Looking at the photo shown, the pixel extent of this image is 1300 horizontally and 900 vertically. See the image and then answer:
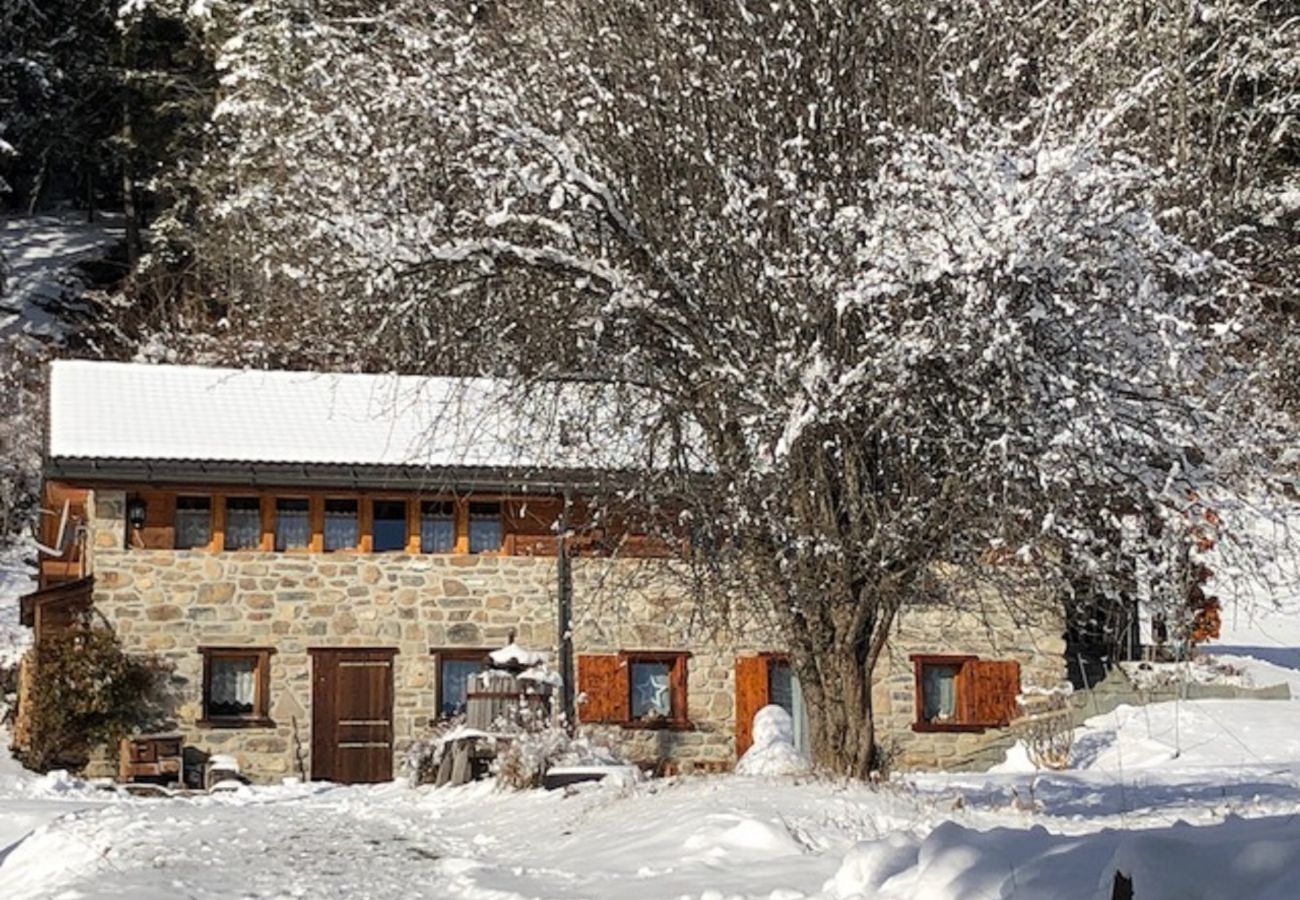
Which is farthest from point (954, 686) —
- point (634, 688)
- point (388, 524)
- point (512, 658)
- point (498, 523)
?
point (388, 524)

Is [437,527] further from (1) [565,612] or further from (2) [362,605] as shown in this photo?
(1) [565,612]

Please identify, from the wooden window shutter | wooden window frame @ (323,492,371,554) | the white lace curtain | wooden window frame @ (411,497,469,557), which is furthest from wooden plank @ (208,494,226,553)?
the wooden window shutter

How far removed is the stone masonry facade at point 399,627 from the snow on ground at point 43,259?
17712 mm

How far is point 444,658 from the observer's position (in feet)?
70.1

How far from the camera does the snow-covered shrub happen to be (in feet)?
48.2

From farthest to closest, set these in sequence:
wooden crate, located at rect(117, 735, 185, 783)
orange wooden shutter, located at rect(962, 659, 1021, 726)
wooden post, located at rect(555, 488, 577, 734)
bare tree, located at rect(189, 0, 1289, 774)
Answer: orange wooden shutter, located at rect(962, 659, 1021, 726)
wooden post, located at rect(555, 488, 577, 734)
wooden crate, located at rect(117, 735, 185, 783)
bare tree, located at rect(189, 0, 1289, 774)

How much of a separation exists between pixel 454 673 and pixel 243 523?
120 inches

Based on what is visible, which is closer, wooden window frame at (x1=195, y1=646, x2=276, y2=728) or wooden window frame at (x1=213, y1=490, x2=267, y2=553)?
wooden window frame at (x1=195, y1=646, x2=276, y2=728)

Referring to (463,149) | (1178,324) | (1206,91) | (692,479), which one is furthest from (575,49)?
(1206,91)

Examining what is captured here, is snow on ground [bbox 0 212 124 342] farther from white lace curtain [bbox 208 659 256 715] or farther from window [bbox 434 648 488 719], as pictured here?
window [bbox 434 648 488 719]

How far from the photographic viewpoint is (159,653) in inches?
808

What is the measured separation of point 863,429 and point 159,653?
476 inches

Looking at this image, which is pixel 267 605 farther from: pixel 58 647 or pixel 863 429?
pixel 863 429

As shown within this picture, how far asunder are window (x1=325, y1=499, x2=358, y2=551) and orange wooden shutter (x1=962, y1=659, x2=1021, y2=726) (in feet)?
25.5
